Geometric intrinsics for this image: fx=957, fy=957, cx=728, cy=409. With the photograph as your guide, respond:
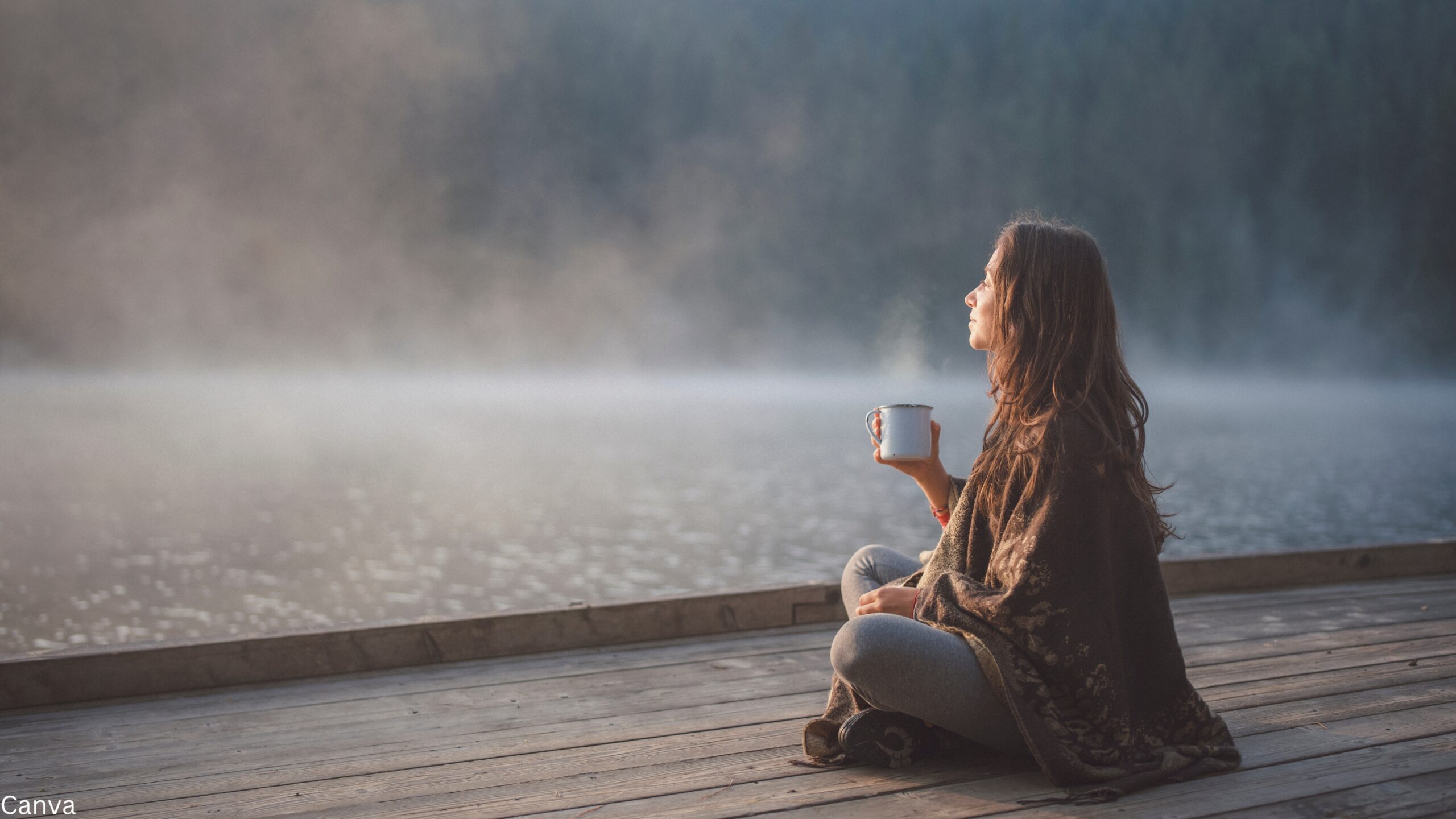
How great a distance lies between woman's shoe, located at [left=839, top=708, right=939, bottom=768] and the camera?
160 centimetres

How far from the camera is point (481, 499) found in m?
33.2

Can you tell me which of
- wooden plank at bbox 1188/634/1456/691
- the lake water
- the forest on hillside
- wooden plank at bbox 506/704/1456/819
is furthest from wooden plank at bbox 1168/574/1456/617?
the forest on hillside

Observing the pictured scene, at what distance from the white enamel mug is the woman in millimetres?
100

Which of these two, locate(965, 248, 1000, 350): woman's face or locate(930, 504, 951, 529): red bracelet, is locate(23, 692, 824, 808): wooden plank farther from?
locate(965, 248, 1000, 350): woman's face

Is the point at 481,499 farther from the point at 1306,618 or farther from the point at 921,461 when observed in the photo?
the point at 921,461

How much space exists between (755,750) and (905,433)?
65 centimetres

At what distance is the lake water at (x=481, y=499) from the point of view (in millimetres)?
18172

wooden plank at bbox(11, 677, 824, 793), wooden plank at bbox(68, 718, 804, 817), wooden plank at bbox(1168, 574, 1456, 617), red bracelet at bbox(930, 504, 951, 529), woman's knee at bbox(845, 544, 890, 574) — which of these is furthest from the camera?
wooden plank at bbox(1168, 574, 1456, 617)

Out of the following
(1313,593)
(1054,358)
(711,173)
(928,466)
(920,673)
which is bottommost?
(1313,593)

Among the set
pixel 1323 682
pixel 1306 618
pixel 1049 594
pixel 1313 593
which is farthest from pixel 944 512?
pixel 1313 593

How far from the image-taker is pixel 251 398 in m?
71.3

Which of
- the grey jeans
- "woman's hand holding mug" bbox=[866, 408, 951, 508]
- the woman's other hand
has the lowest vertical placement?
the grey jeans

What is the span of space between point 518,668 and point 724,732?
27.9 inches

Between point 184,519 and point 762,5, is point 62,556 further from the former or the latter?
point 762,5
